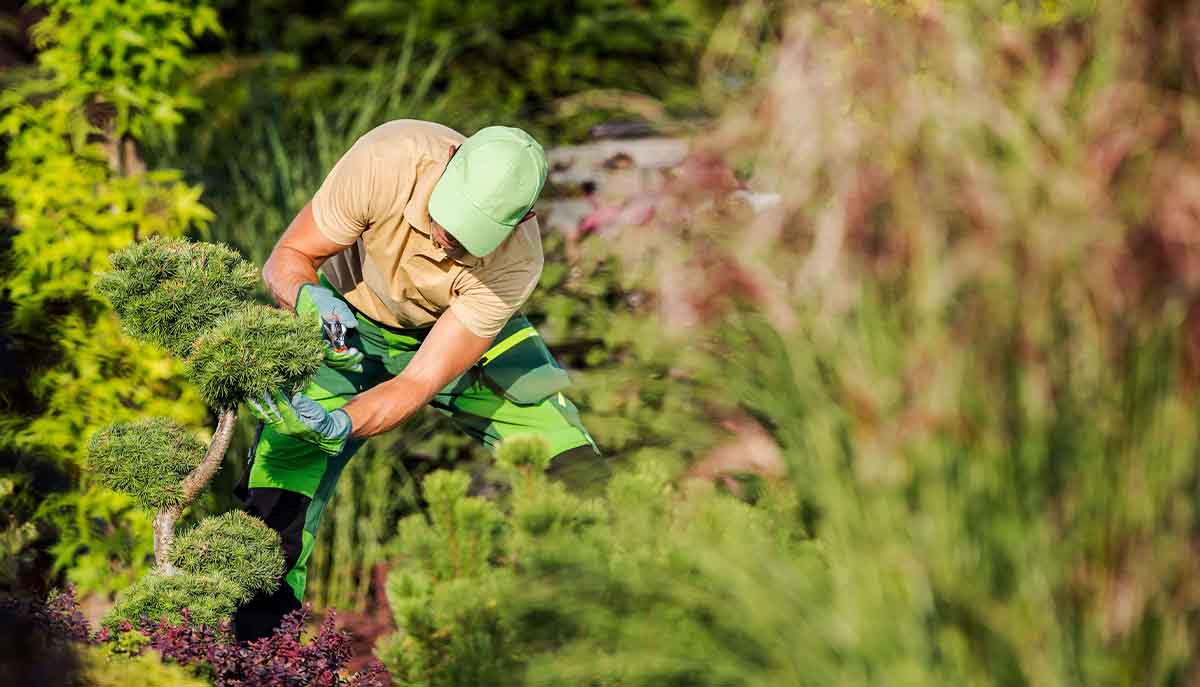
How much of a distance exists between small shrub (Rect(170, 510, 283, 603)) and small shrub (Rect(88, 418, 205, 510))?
11 cm

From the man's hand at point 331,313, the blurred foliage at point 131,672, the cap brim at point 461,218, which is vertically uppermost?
the cap brim at point 461,218

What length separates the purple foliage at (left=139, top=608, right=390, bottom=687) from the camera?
3.11m

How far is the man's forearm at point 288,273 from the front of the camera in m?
3.71

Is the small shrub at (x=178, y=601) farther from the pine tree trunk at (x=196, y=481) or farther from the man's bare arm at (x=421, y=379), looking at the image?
the man's bare arm at (x=421, y=379)

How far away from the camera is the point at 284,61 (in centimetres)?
592

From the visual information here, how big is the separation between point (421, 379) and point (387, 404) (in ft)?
0.36

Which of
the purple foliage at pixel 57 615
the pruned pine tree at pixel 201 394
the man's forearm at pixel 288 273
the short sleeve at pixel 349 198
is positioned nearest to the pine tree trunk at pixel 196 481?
the pruned pine tree at pixel 201 394

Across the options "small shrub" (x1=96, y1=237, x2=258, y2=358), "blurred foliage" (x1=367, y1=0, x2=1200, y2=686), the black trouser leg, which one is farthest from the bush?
the black trouser leg

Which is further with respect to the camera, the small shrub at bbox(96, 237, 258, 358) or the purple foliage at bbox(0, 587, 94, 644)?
the small shrub at bbox(96, 237, 258, 358)

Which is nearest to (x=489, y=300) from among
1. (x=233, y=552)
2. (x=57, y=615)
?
(x=233, y=552)

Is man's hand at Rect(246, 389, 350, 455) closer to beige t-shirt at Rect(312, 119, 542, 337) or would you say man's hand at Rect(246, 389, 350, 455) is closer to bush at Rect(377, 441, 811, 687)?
bush at Rect(377, 441, 811, 687)

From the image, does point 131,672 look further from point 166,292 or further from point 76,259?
point 76,259

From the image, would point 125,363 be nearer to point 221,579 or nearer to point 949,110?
point 221,579

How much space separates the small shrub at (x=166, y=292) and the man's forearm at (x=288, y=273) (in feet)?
1.63
